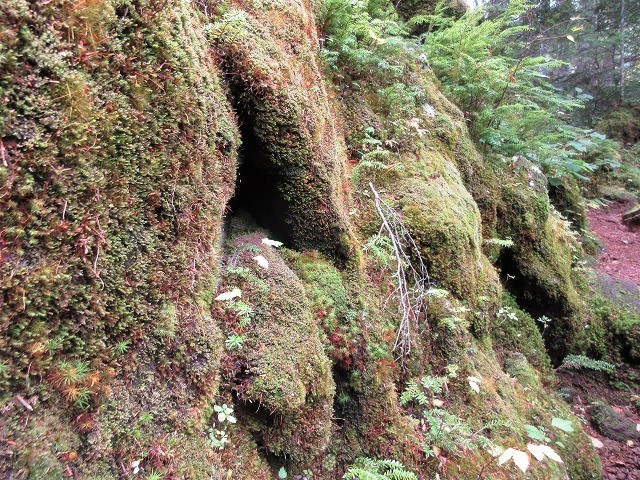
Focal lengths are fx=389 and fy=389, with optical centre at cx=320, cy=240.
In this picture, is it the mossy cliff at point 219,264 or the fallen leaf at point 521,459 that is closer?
the mossy cliff at point 219,264

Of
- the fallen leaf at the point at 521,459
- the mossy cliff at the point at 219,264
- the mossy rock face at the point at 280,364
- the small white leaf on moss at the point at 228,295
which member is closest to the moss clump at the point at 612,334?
the mossy cliff at the point at 219,264

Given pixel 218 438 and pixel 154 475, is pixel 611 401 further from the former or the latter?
pixel 154 475

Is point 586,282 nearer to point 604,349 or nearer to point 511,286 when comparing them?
point 604,349

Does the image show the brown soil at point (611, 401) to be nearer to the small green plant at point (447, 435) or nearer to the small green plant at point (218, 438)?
the small green plant at point (447, 435)

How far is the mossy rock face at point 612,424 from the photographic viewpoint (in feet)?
19.6

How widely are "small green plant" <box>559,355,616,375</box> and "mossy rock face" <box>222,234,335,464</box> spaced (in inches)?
233

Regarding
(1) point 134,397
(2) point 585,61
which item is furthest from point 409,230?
(2) point 585,61

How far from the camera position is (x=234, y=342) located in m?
2.53

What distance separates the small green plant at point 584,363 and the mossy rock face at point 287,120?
5.50m

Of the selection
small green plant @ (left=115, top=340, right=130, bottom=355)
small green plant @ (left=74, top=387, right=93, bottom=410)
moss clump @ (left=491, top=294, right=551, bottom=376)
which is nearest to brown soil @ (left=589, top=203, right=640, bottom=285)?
moss clump @ (left=491, top=294, right=551, bottom=376)

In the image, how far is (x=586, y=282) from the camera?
8297 mm

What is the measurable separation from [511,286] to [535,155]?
331cm

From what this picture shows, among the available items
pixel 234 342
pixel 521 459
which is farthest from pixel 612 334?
pixel 234 342

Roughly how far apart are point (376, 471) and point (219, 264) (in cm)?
195
